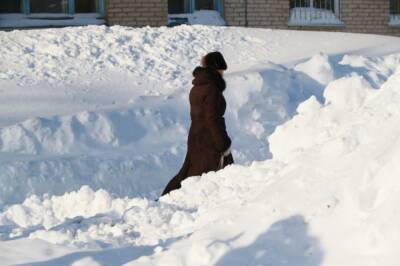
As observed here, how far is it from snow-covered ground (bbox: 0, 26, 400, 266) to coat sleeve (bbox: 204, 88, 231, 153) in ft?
1.04

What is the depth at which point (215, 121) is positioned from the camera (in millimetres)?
7387

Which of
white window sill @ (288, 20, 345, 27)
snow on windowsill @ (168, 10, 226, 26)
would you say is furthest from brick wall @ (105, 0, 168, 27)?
white window sill @ (288, 20, 345, 27)

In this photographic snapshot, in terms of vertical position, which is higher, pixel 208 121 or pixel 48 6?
pixel 48 6

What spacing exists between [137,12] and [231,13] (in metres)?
2.02

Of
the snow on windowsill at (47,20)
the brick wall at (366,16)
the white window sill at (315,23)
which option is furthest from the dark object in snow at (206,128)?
the brick wall at (366,16)

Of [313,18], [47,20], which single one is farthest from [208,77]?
[313,18]

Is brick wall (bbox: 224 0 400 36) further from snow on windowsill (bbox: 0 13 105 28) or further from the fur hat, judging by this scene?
the fur hat

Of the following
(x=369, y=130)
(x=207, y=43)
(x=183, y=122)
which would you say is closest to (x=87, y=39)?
(x=207, y=43)

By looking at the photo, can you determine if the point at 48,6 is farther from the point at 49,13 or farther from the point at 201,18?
the point at 201,18

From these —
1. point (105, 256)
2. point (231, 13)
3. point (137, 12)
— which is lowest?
point (105, 256)

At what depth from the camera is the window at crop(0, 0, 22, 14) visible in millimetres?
14094

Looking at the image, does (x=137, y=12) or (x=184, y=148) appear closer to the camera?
(x=184, y=148)

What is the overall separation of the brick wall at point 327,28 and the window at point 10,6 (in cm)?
379

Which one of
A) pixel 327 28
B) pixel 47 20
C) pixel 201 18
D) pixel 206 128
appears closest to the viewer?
pixel 206 128
